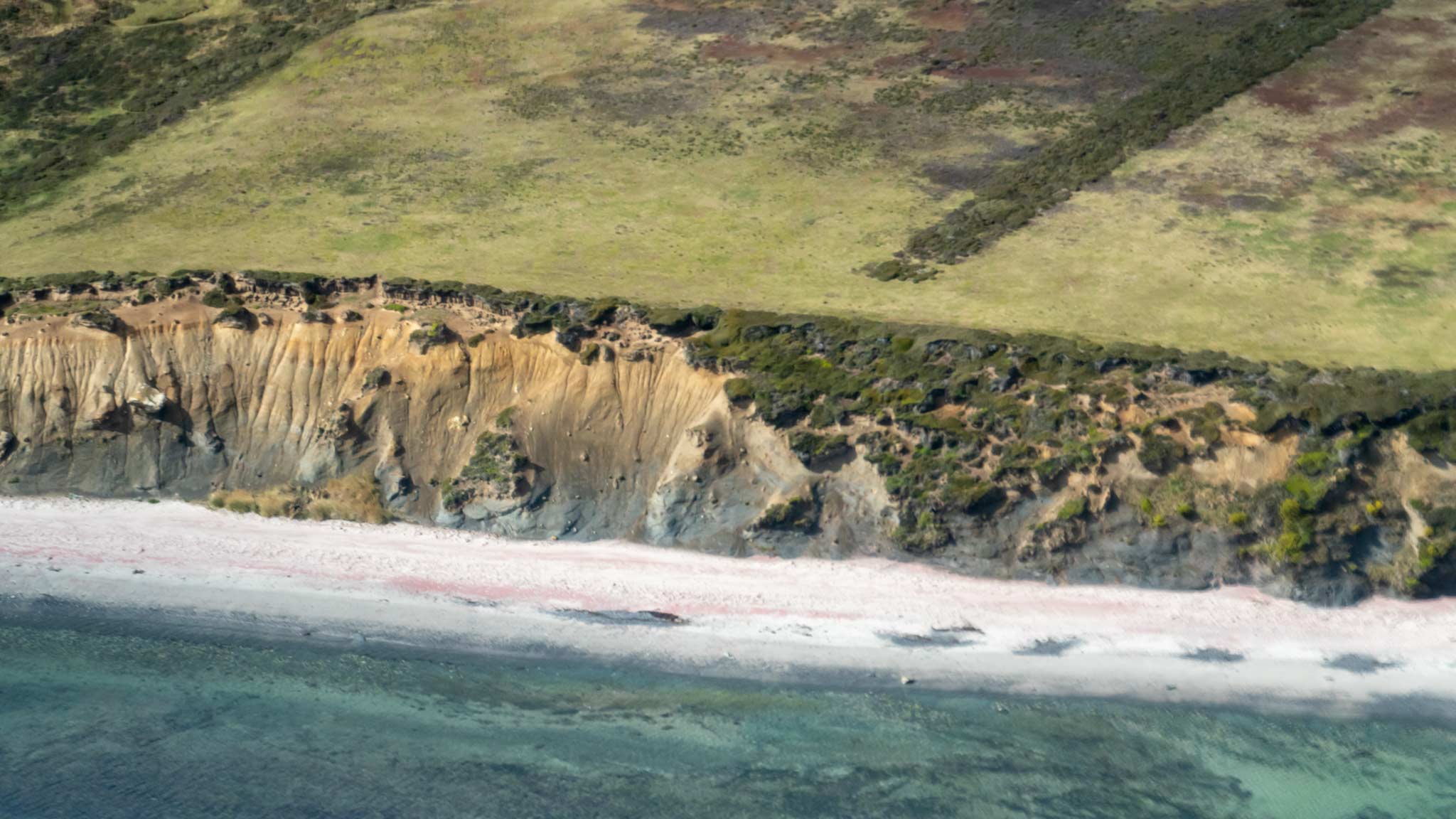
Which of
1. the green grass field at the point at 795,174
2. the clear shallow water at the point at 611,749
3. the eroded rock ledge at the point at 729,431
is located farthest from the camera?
the green grass field at the point at 795,174

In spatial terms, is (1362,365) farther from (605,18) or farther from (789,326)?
(605,18)

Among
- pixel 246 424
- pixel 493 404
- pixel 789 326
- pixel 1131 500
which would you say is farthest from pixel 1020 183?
pixel 246 424

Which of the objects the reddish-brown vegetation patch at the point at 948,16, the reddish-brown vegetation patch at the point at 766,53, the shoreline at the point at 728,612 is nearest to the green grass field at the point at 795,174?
the reddish-brown vegetation patch at the point at 766,53

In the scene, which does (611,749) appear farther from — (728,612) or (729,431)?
(729,431)

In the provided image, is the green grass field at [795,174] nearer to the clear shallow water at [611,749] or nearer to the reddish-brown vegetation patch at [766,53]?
the reddish-brown vegetation patch at [766,53]

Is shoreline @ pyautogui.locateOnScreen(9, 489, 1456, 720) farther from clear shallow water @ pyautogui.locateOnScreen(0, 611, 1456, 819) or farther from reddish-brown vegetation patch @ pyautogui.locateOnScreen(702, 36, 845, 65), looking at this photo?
reddish-brown vegetation patch @ pyautogui.locateOnScreen(702, 36, 845, 65)

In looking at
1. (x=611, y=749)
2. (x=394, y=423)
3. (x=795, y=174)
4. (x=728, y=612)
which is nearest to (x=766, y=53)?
(x=795, y=174)
